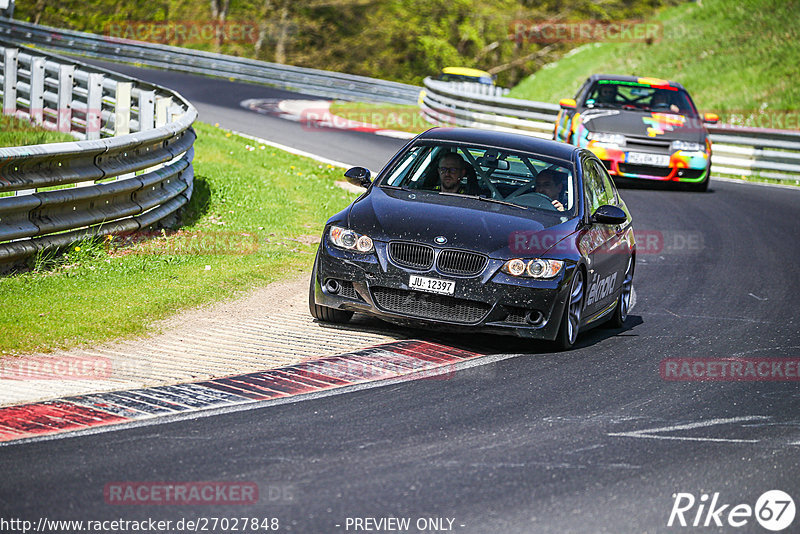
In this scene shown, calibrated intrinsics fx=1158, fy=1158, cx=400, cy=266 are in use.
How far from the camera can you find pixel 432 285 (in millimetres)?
8109

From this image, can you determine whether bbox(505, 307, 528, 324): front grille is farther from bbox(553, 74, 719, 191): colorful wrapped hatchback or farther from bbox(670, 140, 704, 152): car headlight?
bbox(670, 140, 704, 152): car headlight

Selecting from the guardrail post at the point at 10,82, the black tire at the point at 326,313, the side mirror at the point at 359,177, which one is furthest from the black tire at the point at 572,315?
the guardrail post at the point at 10,82

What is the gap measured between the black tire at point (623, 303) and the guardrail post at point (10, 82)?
44.0 feet

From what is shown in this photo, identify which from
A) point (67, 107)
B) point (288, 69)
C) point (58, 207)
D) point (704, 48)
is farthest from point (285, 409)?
point (704, 48)

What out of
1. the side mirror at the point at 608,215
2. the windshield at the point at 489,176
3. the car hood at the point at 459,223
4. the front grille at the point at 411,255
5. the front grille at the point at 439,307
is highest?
the windshield at the point at 489,176

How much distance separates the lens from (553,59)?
67375 mm

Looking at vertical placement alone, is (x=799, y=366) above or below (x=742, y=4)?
below

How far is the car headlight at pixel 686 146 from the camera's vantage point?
18750 millimetres

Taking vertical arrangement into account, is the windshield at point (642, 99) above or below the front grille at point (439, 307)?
above

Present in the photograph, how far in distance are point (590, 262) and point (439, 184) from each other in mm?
1381

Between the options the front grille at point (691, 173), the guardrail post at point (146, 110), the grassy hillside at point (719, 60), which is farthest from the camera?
the grassy hillside at point (719, 60)

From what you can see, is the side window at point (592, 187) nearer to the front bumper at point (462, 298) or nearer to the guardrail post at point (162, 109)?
the front bumper at point (462, 298)

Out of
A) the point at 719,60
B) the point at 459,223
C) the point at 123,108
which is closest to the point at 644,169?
the point at 123,108

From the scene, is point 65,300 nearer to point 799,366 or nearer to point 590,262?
point 590,262
